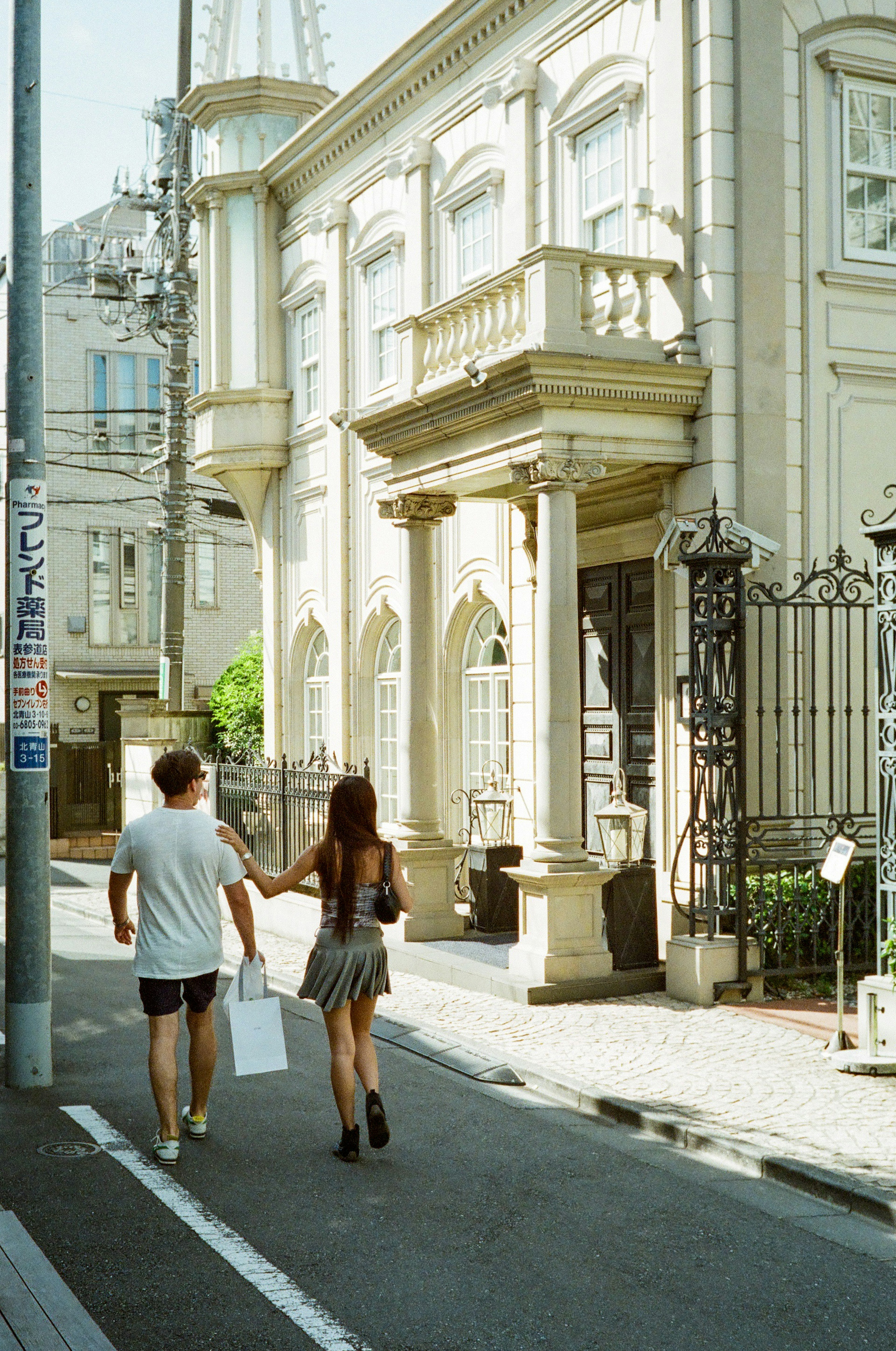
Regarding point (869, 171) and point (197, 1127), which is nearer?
point (197, 1127)

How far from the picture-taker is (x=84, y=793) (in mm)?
27719

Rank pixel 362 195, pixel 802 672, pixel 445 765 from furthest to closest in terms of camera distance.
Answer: pixel 362 195 → pixel 445 765 → pixel 802 672

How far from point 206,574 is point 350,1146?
93.3 ft

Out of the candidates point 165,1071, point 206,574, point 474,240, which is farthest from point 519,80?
point 206,574

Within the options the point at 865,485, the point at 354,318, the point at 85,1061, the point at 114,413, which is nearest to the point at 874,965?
the point at 865,485

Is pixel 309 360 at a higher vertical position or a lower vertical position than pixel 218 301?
lower

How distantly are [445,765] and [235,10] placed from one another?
1121 cm

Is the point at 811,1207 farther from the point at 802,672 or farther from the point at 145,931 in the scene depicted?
the point at 802,672

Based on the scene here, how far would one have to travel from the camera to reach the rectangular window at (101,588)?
3269cm

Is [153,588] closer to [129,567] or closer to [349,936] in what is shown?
[129,567]

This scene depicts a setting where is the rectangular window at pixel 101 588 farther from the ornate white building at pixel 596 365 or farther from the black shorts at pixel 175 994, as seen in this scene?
the black shorts at pixel 175 994

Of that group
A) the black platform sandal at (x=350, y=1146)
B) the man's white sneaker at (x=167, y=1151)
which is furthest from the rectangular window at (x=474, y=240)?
the man's white sneaker at (x=167, y=1151)

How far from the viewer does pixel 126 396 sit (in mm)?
33531

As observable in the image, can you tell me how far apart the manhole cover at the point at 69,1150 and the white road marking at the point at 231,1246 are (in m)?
0.06
